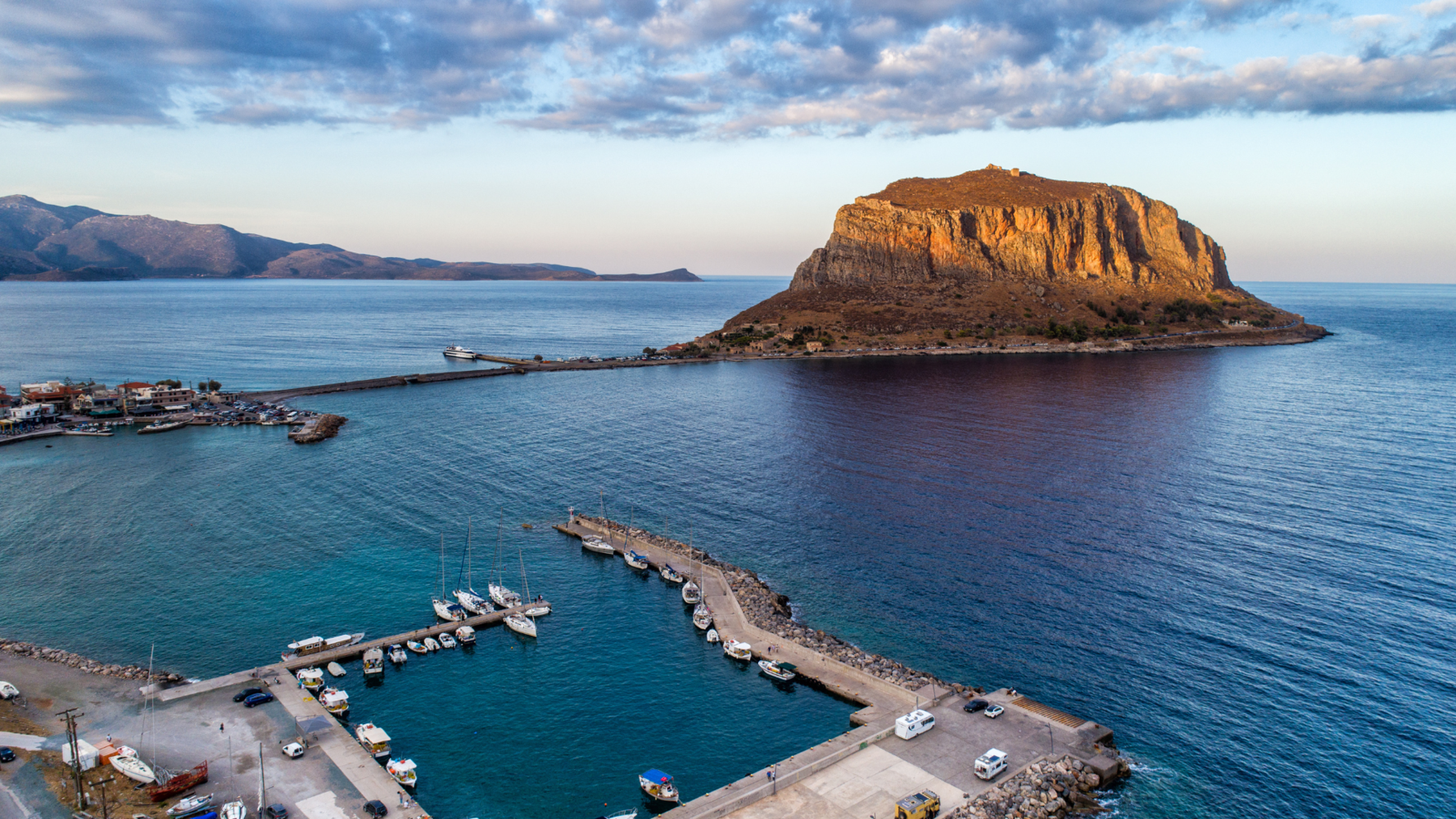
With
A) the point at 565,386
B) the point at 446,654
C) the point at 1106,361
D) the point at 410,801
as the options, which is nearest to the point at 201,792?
the point at 410,801

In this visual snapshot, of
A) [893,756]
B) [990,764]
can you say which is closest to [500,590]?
[893,756]

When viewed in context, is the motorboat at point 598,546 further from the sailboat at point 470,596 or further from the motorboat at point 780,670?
the motorboat at point 780,670

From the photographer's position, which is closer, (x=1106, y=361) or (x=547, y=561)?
(x=547, y=561)

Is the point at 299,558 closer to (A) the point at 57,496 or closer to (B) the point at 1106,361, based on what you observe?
(A) the point at 57,496

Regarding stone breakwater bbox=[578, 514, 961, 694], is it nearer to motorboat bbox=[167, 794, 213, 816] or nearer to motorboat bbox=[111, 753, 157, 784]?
motorboat bbox=[167, 794, 213, 816]

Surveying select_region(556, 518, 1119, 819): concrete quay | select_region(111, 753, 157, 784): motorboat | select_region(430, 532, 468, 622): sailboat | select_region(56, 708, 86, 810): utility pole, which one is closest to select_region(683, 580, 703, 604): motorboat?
select_region(556, 518, 1119, 819): concrete quay

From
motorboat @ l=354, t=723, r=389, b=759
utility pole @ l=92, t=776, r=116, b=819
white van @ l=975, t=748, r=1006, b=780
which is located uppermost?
white van @ l=975, t=748, r=1006, b=780

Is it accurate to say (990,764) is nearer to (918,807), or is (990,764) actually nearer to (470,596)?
(918,807)

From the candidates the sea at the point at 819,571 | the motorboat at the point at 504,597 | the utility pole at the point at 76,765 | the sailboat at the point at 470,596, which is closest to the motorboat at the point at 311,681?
the sea at the point at 819,571
